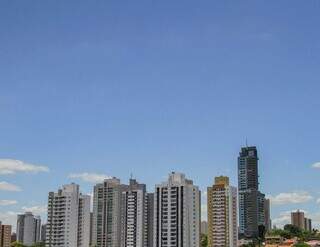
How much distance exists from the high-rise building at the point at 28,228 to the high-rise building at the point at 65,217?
203ft

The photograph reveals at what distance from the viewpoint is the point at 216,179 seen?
129 m

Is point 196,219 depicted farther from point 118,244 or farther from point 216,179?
point 216,179

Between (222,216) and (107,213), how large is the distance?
22346 mm

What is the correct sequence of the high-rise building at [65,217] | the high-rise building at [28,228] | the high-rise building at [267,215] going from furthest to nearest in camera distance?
1. the high-rise building at [267,215]
2. the high-rise building at [28,228]
3. the high-rise building at [65,217]

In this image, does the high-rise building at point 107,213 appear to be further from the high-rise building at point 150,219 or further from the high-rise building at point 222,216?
the high-rise building at point 222,216

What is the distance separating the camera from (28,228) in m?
166

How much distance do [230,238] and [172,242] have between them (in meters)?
31.5

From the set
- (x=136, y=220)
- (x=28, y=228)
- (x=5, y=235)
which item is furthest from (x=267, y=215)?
(x=136, y=220)

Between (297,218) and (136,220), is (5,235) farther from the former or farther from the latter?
(297,218)

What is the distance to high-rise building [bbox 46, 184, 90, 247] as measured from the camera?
103m

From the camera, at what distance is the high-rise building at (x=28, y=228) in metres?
164

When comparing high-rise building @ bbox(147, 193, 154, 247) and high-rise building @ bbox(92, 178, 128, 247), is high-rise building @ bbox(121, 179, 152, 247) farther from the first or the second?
high-rise building @ bbox(92, 178, 128, 247)

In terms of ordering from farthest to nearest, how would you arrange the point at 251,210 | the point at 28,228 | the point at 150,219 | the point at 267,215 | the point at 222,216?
the point at 267,215
the point at 251,210
the point at 28,228
the point at 222,216
the point at 150,219

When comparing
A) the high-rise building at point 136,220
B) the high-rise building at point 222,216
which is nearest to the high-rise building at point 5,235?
the high-rise building at point 136,220
